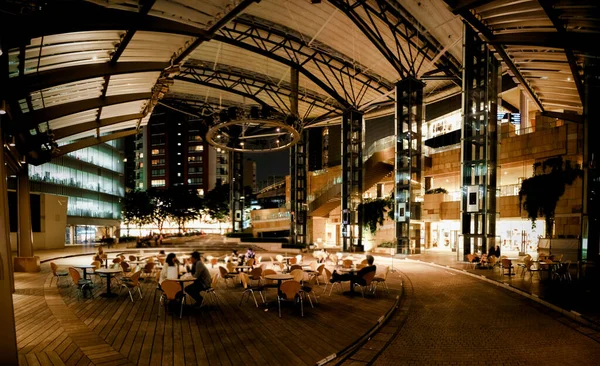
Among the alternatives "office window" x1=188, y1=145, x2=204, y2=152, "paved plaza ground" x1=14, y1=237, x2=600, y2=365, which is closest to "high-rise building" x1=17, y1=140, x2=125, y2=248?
"paved plaza ground" x1=14, y1=237, x2=600, y2=365

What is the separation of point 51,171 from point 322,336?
3441 centimetres

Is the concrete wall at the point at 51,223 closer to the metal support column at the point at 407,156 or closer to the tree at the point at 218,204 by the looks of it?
the metal support column at the point at 407,156

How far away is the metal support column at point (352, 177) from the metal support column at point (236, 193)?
16994mm

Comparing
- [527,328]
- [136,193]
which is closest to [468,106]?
[527,328]

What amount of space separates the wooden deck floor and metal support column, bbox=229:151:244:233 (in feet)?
102

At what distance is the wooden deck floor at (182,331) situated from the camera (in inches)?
205

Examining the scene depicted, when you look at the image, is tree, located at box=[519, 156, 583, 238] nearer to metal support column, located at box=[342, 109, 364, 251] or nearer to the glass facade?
metal support column, located at box=[342, 109, 364, 251]

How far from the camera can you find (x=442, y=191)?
2600 centimetres

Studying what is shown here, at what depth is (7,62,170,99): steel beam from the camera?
22.2ft

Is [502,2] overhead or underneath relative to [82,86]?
overhead

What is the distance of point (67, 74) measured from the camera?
7629 millimetres

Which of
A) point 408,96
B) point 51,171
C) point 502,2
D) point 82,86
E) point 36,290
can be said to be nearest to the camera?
point 36,290

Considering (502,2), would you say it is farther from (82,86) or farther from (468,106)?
(82,86)

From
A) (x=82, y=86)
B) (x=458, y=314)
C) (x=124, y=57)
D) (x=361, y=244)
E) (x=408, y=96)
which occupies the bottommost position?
(x=361, y=244)
